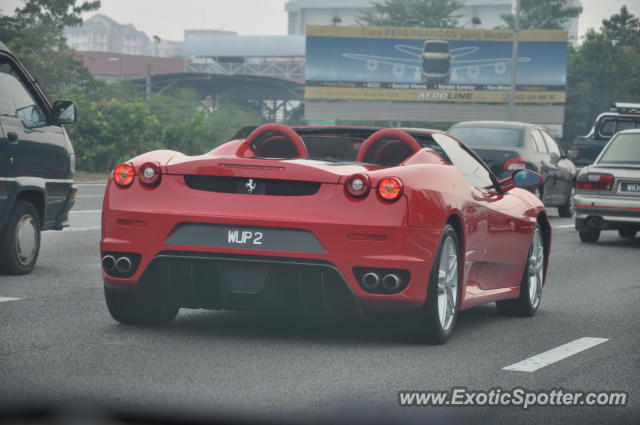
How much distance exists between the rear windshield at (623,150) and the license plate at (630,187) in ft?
1.18

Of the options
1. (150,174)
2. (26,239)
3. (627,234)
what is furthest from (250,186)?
(627,234)

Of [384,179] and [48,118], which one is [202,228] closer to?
[384,179]

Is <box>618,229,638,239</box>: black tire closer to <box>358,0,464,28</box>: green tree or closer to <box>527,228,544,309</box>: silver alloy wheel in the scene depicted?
<box>527,228,544,309</box>: silver alloy wheel

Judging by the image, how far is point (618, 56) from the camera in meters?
81.9

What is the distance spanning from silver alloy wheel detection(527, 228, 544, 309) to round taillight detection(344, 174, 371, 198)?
2599 mm

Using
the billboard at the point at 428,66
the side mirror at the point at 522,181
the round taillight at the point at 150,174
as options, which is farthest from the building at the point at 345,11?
the round taillight at the point at 150,174

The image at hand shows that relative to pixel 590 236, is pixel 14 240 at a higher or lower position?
higher

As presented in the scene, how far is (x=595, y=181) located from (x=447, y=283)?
9.61 meters

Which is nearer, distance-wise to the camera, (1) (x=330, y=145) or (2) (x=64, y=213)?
(1) (x=330, y=145)

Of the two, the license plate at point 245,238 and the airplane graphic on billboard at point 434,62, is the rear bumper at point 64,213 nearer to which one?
the license plate at point 245,238

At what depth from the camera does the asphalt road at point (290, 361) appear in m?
5.19

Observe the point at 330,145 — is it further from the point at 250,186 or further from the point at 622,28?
the point at 622,28

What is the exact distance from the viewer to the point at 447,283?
7.17 m

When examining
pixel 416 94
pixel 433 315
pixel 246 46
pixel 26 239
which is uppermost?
pixel 433 315
